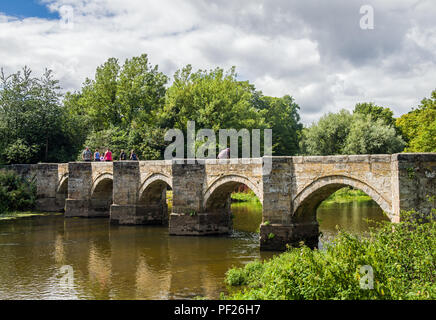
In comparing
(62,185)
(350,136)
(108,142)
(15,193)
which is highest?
(350,136)

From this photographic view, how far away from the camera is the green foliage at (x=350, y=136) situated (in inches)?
1164

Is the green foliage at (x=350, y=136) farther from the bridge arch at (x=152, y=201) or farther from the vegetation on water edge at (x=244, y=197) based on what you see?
the bridge arch at (x=152, y=201)

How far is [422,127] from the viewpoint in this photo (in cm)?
2902

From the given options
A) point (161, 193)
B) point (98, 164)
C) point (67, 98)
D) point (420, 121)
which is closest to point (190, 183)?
point (161, 193)

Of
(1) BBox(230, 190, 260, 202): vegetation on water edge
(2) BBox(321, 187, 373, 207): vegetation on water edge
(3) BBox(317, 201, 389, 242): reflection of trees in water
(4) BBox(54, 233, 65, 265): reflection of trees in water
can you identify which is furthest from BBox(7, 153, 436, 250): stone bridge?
(2) BBox(321, 187, 373, 207): vegetation on water edge

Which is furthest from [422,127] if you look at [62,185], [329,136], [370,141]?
[62,185]

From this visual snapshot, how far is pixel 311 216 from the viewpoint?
13.9 meters

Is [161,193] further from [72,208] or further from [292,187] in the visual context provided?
[292,187]

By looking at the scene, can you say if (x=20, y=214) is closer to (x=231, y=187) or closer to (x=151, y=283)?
(x=231, y=187)

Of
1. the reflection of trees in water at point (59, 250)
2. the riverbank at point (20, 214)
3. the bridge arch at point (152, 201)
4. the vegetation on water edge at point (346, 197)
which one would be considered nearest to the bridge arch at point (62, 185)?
the riverbank at point (20, 214)

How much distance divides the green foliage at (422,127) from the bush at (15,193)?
2340 cm

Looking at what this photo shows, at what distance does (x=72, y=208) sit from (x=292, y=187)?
14.2 metres

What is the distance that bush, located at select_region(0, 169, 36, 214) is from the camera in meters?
24.3

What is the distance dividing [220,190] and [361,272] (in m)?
10.3
